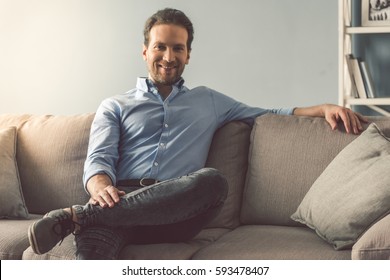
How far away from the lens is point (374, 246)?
1.70 metres

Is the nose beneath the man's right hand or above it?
above

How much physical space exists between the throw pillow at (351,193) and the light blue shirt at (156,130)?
42 cm

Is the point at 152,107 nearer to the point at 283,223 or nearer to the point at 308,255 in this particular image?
the point at 283,223

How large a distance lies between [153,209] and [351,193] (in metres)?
0.56

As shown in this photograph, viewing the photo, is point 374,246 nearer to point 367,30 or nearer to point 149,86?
point 149,86

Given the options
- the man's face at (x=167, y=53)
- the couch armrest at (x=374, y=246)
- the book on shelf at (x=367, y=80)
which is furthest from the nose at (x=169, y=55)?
the book on shelf at (x=367, y=80)

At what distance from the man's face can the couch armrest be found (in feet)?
3.38

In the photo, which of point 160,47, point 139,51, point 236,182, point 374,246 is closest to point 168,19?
point 160,47

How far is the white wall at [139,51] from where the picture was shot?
3.78 metres

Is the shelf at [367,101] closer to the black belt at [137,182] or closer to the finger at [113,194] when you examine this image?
the black belt at [137,182]

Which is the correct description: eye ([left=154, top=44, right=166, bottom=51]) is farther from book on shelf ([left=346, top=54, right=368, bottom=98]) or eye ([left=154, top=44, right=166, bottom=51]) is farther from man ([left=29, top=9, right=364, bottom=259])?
book on shelf ([left=346, top=54, right=368, bottom=98])

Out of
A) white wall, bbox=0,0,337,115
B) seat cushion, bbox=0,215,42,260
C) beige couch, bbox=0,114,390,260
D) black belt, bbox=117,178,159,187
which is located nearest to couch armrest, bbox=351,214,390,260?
beige couch, bbox=0,114,390,260

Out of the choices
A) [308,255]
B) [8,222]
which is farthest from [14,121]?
[308,255]

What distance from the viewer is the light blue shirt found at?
231 cm
